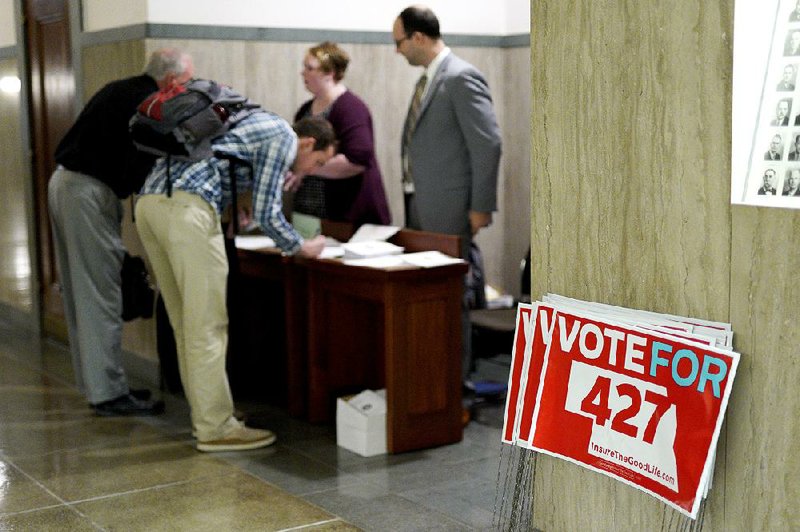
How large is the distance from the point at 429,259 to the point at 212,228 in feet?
2.98

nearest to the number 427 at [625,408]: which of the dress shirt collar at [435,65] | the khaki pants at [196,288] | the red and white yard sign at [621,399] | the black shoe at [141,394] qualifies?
the red and white yard sign at [621,399]

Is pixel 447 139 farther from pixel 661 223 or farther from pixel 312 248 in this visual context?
pixel 661 223

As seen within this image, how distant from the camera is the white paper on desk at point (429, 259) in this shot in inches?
193

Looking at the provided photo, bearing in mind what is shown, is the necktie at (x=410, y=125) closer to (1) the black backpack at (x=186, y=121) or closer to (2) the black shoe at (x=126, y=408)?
(1) the black backpack at (x=186, y=121)

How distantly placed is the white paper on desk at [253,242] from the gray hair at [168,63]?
0.92 m

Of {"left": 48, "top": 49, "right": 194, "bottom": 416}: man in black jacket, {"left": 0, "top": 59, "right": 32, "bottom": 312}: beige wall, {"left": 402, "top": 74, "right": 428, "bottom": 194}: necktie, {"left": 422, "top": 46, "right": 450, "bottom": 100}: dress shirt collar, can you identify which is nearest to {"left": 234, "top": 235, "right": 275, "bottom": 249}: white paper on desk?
{"left": 48, "top": 49, "right": 194, "bottom": 416}: man in black jacket

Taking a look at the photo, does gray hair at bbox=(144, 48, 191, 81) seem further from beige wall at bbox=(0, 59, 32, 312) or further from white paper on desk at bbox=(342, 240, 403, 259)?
beige wall at bbox=(0, 59, 32, 312)

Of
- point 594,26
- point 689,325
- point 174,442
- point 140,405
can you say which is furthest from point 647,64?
point 140,405

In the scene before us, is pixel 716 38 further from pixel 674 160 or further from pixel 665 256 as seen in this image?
pixel 665 256

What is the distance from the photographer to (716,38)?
9.80ft

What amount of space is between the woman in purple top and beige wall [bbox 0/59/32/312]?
8.73 feet

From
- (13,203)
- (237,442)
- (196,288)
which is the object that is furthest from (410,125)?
(13,203)

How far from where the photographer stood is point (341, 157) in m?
5.79

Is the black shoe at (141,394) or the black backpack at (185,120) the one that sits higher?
the black backpack at (185,120)
